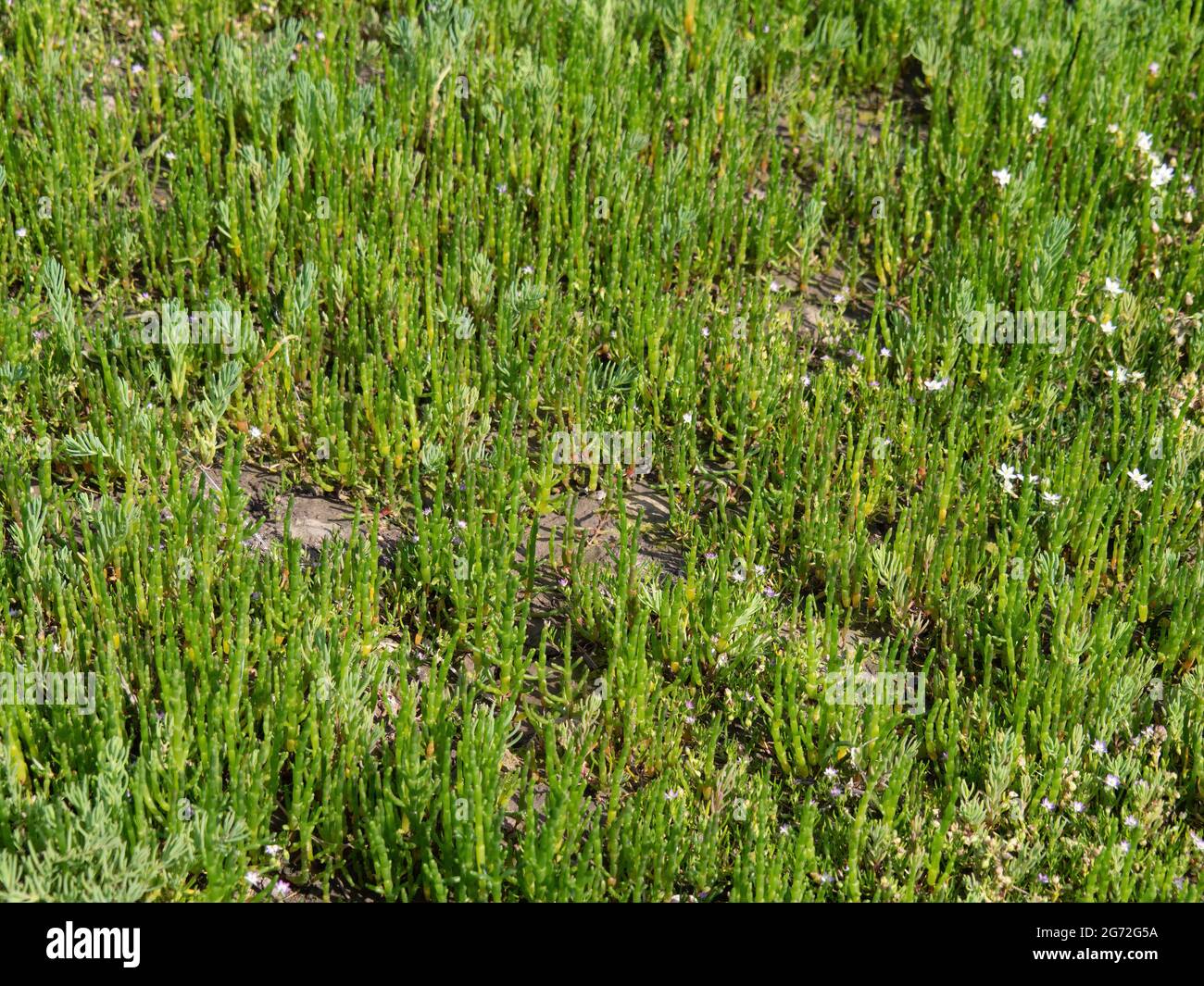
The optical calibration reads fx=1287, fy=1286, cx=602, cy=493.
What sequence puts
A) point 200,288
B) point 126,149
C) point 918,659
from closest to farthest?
point 918,659
point 200,288
point 126,149

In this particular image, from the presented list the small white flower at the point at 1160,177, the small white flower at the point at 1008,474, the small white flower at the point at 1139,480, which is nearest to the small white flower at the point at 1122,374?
the small white flower at the point at 1139,480

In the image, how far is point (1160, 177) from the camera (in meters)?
6.64

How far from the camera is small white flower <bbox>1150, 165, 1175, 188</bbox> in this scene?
6.63 m

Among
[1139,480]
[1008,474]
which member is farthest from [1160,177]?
[1008,474]

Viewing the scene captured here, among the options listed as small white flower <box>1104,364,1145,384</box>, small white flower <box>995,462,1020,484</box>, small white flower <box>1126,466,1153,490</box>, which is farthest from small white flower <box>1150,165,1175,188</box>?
small white flower <box>995,462,1020,484</box>

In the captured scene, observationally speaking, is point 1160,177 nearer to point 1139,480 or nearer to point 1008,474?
point 1139,480

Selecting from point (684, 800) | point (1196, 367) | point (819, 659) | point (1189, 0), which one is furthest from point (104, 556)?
point (1189, 0)

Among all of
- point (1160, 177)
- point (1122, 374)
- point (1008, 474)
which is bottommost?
point (1008, 474)

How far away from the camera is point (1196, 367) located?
19.7 ft

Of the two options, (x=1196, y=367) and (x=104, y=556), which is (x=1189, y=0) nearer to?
(x=1196, y=367)

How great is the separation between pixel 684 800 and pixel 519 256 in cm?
292

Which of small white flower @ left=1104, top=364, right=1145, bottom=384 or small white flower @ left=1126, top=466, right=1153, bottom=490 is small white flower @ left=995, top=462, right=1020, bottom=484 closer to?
small white flower @ left=1126, top=466, right=1153, bottom=490
